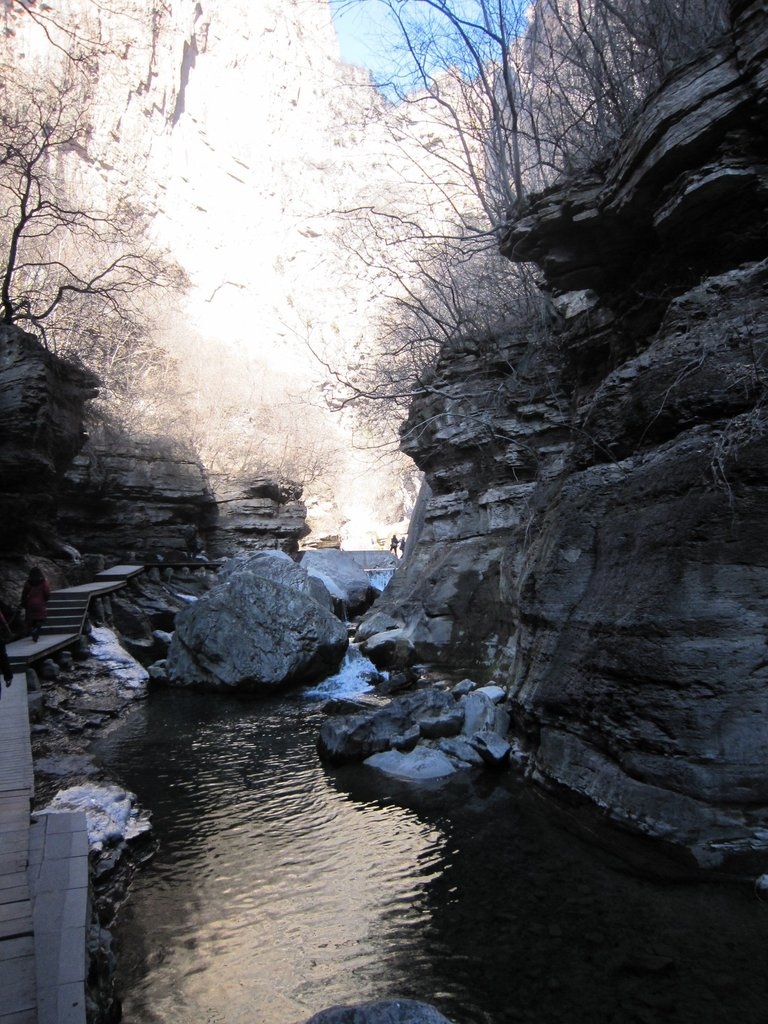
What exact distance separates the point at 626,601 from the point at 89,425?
71.7ft

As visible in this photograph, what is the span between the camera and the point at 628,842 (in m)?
4.76

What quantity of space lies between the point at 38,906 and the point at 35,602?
31.5 feet

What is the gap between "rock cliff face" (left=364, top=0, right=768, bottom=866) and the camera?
4.61 metres

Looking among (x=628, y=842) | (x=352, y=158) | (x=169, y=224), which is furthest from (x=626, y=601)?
(x=352, y=158)

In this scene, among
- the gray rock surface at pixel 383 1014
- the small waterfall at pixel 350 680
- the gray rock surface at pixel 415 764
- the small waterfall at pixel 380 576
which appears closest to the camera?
the gray rock surface at pixel 383 1014

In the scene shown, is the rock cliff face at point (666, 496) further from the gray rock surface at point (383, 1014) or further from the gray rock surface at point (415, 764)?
the gray rock surface at point (383, 1014)

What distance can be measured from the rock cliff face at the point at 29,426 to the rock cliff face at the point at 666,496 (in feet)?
30.6

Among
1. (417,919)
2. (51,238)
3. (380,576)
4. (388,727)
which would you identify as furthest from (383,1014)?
(51,238)

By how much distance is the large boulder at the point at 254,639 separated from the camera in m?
11.2

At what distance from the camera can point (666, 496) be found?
545 centimetres

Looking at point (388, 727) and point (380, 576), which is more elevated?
point (380, 576)

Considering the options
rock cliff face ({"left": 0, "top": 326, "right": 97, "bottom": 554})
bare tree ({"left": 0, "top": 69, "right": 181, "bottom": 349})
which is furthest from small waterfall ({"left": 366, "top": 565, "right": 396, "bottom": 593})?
rock cliff face ({"left": 0, "top": 326, "right": 97, "bottom": 554})

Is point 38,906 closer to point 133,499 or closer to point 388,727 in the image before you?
point 388,727

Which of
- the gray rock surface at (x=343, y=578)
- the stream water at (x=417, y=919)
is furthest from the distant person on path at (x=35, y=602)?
the gray rock surface at (x=343, y=578)
